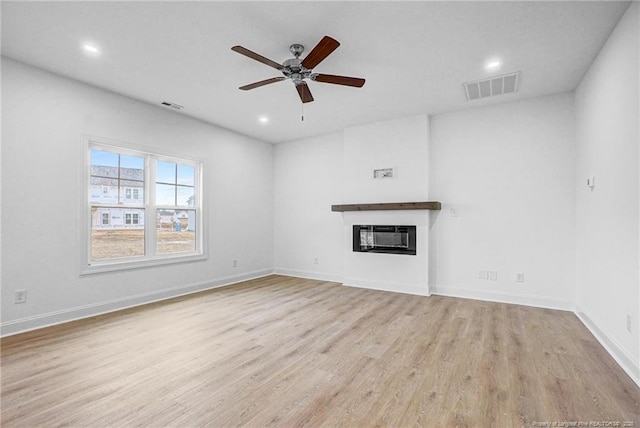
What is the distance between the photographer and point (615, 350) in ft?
8.34

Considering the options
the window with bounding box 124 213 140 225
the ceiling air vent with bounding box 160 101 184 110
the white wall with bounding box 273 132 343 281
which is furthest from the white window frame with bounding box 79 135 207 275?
the white wall with bounding box 273 132 343 281

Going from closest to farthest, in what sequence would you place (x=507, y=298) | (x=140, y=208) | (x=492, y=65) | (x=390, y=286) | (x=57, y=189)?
1. (x=492, y=65)
2. (x=57, y=189)
3. (x=507, y=298)
4. (x=140, y=208)
5. (x=390, y=286)

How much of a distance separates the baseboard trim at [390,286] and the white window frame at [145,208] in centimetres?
260

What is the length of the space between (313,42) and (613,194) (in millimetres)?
3001

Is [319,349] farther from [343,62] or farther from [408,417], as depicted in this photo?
[343,62]

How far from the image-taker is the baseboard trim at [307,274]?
5.77 m

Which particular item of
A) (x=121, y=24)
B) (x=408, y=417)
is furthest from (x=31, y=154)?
(x=408, y=417)

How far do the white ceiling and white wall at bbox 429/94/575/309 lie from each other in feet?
1.46

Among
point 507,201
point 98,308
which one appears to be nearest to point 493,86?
point 507,201

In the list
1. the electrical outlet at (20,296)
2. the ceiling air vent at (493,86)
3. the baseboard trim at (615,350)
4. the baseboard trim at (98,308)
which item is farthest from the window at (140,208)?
the baseboard trim at (615,350)

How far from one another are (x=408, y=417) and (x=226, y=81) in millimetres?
3760

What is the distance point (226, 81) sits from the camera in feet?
11.9

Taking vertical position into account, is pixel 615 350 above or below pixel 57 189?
below

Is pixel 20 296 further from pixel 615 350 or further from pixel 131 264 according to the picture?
pixel 615 350
